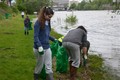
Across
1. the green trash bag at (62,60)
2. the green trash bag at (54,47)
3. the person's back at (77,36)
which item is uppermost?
the person's back at (77,36)

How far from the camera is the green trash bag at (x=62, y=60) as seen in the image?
31.7ft

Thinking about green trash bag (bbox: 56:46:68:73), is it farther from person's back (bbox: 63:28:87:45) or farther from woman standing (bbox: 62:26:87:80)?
person's back (bbox: 63:28:87:45)

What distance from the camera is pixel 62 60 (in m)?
9.95

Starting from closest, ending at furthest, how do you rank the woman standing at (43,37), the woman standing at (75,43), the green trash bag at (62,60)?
the woman standing at (43,37) → the woman standing at (75,43) → the green trash bag at (62,60)

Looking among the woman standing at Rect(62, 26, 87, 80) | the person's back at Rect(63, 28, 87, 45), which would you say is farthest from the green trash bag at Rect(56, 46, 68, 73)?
the person's back at Rect(63, 28, 87, 45)

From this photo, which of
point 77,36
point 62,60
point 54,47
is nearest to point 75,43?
point 77,36

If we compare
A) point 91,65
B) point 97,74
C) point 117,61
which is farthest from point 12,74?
point 117,61

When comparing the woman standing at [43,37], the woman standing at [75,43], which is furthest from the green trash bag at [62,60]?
the woman standing at [43,37]

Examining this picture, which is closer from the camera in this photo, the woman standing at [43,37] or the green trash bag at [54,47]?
the woman standing at [43,37]

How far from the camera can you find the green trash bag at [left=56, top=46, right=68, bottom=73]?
9.66 meters

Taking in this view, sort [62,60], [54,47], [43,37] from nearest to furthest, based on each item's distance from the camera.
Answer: [43,37] < [54,47] < [62,60]

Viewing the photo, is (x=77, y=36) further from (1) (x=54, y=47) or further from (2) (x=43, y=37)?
(2) (x=43, y=37)

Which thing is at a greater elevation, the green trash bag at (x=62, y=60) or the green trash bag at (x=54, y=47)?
the green trash bag at (x=54, y=47)

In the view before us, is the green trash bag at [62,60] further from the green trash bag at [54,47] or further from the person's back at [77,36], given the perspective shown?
the person's back at [77,36]
